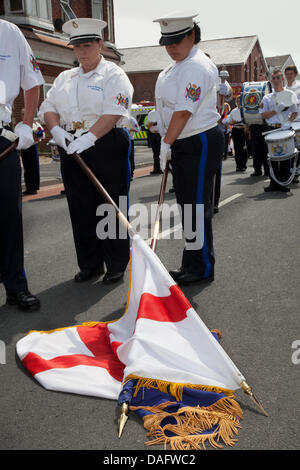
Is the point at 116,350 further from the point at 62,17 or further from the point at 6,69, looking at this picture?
the point at 62,17

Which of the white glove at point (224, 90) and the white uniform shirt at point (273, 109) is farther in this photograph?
the white uniform shirt at point (273, 109)

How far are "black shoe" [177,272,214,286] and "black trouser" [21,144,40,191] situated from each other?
626 cm

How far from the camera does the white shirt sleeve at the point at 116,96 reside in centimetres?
389

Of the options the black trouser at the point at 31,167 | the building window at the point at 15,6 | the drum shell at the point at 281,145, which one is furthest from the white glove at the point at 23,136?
the building window at the point at 15,6

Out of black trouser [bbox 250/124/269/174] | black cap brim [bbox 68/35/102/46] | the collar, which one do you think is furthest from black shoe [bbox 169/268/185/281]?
black trouser [bbox 250/124/269/174]

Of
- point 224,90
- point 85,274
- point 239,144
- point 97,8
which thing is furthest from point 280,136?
point 97,8

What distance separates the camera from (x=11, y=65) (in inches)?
136

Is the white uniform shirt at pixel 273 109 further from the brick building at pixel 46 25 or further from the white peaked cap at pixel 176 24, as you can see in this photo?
the brick building at pixel 46 25

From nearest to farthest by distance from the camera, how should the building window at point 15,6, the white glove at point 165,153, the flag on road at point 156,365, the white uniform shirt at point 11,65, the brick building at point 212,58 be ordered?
the flag on road at point 156,365 < the white uniform shirt at point 11,65 < the white glove at point 165,153 < the building window at point 15,6 < the brick building at point 212,58

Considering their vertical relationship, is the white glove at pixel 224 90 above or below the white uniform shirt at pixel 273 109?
above

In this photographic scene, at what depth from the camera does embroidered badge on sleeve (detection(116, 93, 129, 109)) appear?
3904mm

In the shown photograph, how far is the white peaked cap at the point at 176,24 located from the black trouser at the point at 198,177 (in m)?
0.75

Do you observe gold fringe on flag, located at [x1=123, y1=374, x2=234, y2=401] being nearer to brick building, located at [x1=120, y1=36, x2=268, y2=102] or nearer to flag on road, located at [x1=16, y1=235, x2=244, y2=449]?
flag on road, located at [x1=16, y1=235, x2=244, y2=449]
